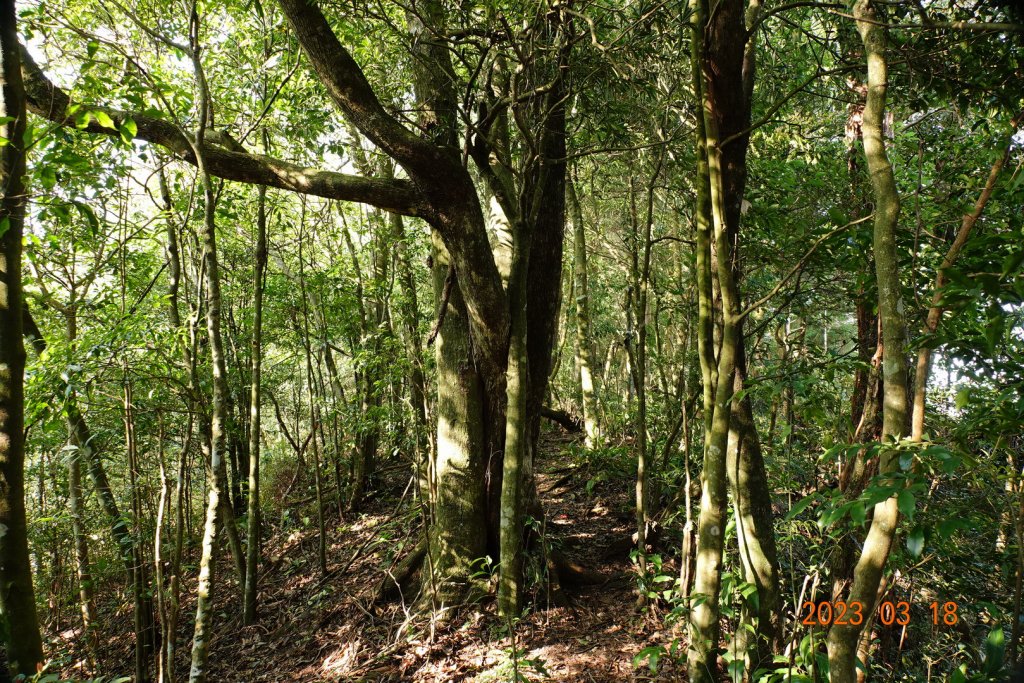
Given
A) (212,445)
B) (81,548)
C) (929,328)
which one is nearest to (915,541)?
(929,328)

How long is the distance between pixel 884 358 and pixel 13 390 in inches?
151

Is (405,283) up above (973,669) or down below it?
above

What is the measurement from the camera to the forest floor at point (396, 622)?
4531 mm

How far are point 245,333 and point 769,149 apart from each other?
8513 mm

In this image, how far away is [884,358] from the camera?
200cm

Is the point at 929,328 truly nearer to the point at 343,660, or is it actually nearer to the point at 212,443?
the point at 212,443

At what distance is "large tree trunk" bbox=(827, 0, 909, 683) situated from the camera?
184 centimetres

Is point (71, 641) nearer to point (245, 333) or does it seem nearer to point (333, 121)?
point (245, 333)

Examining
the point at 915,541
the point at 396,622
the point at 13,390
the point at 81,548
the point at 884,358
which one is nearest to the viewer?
the point at 915,541

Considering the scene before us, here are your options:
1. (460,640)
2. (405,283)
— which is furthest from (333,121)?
(460,640)

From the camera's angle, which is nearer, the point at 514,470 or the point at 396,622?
the point at 514,470

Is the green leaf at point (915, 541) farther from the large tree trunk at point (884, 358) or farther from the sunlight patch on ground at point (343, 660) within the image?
the sunlight patch on ground at point (343, 660)

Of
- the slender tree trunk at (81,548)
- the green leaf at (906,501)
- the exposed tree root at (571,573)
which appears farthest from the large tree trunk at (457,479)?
the green leaf at (906,501)

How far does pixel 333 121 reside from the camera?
7.94m
